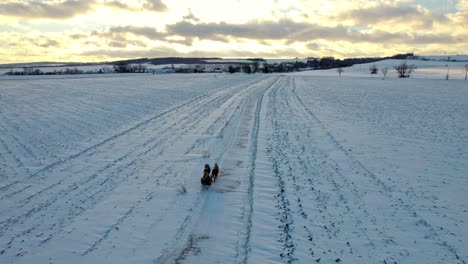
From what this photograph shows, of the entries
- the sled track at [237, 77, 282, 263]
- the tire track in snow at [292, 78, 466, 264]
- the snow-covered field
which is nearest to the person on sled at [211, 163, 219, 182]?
the snow-covered field

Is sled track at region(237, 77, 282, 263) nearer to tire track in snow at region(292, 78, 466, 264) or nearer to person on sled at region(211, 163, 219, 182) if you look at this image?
person on sled at region(211, 163, 219, 182)

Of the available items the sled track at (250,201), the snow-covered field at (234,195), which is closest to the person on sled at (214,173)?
the snow-covered field at (234,195)

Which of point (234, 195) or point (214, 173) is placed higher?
point (214, 173)

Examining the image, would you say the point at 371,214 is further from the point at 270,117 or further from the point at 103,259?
the point at 270,117

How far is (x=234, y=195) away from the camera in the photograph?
8586 mm

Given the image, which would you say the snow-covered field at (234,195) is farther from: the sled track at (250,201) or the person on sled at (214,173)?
the person on sled at (214,173)

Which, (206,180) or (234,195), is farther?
(206,180)

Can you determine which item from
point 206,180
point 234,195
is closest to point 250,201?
point 234,195

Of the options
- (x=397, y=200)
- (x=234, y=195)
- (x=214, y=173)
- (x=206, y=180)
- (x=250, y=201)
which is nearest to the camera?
(x=250, y=201)

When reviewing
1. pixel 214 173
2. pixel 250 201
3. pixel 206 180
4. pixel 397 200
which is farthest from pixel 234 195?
pixel 397 200

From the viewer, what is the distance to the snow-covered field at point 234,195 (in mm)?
6246

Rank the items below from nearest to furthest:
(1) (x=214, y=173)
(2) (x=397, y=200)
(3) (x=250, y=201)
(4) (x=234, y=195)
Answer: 1. (3) (x=250, y=201)
2. (2) (x=397, y=200)
3. (4) (x=234, y=195)
4. (1) (x=214, y=173)

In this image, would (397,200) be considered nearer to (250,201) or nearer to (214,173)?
(250,201)

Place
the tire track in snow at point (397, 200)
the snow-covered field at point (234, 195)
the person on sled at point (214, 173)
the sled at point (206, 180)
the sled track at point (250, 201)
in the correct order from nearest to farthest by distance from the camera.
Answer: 1. the sled track at point (250, 201)
2. the snow-covered field at point (234, 195)
3. the tire track in snow at point (397, 200)
4. the sled at point (206, 180)
5. the person on sled at point (214, 173)
